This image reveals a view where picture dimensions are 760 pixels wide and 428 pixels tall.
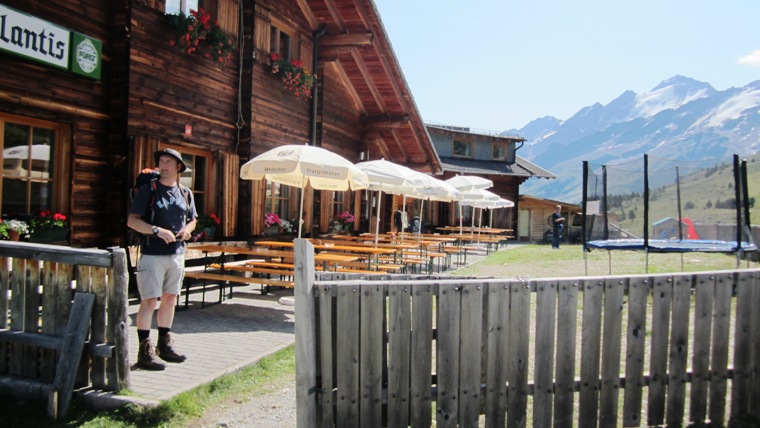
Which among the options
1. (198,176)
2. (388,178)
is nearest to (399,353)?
(388,178)

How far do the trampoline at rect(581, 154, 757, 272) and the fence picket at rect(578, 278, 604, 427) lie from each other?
6597mm

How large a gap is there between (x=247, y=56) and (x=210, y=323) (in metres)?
6.02

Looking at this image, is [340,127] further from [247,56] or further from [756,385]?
[756,385]

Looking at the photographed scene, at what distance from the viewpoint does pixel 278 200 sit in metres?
12.4

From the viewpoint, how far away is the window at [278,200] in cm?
1198

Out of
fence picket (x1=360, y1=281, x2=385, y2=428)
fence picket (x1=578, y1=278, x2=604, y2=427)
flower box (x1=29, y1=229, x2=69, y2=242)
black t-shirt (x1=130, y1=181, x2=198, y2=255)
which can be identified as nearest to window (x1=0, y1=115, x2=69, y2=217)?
flower box (x1=29, y1=229, x2=69, y2=242)

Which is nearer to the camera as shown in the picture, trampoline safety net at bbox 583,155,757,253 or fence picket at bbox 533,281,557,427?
fence picket at bbox 533,281,557,427

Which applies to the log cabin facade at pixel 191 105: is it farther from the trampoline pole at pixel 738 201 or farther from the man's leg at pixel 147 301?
the trampoline pole at pixel 738 201

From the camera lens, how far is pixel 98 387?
4066 mm

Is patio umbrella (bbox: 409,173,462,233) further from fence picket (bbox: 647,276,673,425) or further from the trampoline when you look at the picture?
fence picket (bbox: 647,276,673,425)

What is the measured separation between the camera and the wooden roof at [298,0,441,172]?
12.9 metres

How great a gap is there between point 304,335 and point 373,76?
12507 millimetres

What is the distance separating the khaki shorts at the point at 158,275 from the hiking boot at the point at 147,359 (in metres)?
0.40

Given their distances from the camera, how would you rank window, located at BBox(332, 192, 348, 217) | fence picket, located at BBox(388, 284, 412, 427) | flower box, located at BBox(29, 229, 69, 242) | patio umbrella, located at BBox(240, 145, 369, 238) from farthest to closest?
window, located at BBox(332, 192, 348, 217), patio umbrella, located at BBox(240, 145, 369, 238), flower box, located at BBox(29, 229, 69, 242), fence picket, located at BBox(388, 284, 412, 427)
